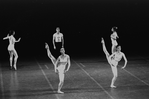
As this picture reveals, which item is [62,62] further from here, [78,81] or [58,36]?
[58,36]

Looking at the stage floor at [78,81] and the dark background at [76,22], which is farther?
the dark background at [76,22]

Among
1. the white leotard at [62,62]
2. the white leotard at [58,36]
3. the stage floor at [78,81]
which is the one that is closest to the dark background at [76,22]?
the white leotard at [58,36]

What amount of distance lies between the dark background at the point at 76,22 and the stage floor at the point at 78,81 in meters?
6.43

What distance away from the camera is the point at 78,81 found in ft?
52.9

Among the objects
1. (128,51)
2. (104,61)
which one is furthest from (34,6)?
(104,61)

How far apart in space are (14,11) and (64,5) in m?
5.60

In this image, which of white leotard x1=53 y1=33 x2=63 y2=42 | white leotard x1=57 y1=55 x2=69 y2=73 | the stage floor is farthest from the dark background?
white leotard x1=57 y1=55 x2=69 y2=73

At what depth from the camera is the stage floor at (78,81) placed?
45.4ft

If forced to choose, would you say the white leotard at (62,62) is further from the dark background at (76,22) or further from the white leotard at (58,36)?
the dark background at (76,22)

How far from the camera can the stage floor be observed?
45.4ft

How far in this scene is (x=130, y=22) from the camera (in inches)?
1432

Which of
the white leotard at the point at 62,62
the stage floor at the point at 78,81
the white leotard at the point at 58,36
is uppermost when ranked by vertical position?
the white leotard at the point at 58,36

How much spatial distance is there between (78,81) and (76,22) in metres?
20.4

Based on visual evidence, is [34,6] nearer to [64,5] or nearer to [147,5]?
[64,5]
